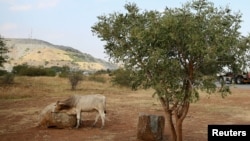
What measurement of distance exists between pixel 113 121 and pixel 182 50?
27.3 feet

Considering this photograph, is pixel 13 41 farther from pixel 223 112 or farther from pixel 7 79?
pixel 223 112

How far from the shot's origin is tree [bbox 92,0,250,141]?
443 inches

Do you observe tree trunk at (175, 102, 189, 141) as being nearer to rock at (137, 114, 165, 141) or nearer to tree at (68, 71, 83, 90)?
rock at (137, 114, 165, 141)

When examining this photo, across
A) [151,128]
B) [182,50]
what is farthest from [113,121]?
[182,50]

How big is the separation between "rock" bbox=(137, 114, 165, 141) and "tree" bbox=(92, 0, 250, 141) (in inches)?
89.7

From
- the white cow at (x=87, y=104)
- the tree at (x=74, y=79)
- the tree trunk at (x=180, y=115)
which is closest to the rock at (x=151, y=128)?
the tree trunk at (x=180, y=115)

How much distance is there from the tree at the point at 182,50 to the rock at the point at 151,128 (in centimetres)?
228

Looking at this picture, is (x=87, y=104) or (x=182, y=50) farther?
(x=87, y=104)

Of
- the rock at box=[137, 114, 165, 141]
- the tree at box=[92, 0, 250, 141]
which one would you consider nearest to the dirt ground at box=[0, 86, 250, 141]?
the rock at box=[137, 114, 165, 141]

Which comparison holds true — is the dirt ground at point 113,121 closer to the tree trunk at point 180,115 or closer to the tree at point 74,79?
the tree trunk at point 180,115

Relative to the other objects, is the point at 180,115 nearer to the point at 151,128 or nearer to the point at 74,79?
the point at 151,128

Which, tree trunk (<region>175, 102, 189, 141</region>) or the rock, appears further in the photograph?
the rock

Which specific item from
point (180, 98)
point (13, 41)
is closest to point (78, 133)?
point (180, 98)

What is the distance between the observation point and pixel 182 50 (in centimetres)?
1193
